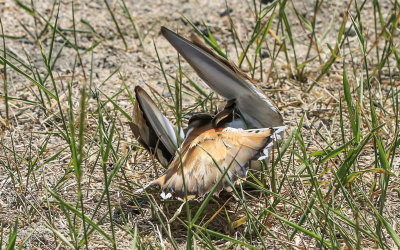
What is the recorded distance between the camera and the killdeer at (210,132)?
2291 millimetres

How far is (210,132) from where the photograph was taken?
98.1 inches

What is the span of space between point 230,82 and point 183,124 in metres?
0.53

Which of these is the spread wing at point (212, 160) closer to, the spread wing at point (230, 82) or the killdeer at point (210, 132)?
the killdeer at point (210, 132)

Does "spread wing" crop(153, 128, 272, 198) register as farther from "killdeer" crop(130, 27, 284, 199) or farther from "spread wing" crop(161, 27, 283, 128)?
"spread wing" crop(161, 27, 283, 128)

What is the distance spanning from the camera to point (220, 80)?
261cm

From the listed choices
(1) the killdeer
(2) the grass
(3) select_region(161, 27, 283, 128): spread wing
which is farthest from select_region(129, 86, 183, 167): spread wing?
(3) select_region(161, 27, 283, 128): spread wing

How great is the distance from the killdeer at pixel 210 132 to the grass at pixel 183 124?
0.10m

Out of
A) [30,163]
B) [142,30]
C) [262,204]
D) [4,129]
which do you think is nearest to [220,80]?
[262,204]

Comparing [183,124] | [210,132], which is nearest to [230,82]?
[210,132]

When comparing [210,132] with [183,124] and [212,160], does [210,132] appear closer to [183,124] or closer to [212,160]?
[212,160]

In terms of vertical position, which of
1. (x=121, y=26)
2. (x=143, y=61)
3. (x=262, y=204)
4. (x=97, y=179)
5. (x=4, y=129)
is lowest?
(x=262, y=204)

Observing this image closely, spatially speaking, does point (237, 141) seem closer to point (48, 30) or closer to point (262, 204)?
point (262, 204)

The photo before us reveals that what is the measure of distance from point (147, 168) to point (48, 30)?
1.49 meters

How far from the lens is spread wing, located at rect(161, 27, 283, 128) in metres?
2.52
